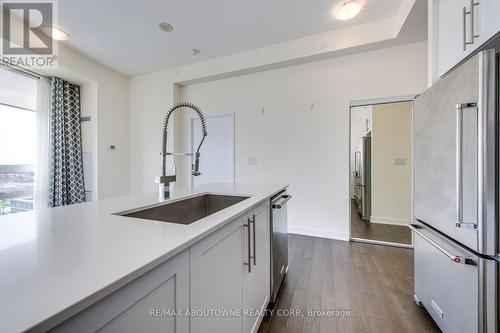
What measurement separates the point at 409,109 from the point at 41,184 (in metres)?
6.15

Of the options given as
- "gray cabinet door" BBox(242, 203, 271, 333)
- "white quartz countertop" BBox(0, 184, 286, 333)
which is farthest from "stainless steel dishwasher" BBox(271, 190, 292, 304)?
"white quartz countertop" BBox(0, 184, 286, 333)

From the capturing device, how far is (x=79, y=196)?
12.1 feet

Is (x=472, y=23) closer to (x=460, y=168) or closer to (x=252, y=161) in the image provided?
(x=460, y=168)

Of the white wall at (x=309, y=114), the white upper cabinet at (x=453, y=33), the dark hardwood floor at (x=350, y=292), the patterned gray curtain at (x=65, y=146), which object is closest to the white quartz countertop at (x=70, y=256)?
the dark hardwood floor at (x=350, y=292)

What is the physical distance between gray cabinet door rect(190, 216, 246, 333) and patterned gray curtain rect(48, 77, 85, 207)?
3.88 meters

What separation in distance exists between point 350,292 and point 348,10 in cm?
298

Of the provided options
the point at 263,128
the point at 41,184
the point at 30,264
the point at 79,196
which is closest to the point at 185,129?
the point at 263,128

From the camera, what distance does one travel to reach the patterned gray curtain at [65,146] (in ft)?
11.3

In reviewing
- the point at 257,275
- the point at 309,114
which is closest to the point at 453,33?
the point at 309,114

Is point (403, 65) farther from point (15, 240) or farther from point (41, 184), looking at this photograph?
point (41, 184)

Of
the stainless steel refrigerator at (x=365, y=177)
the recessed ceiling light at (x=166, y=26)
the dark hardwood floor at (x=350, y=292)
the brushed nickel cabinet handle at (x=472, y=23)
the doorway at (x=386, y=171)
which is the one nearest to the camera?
the brushed nickel cabinet handle at (x=472, y=23)

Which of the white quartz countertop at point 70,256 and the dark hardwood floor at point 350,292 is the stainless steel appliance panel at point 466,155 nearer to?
the dark hardwood floor at point 350,292

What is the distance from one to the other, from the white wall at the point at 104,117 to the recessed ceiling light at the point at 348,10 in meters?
3.93

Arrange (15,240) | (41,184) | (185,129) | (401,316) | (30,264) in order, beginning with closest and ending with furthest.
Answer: (30,264) → (15,240) → (401,316) → (41,184) → (185,129)
